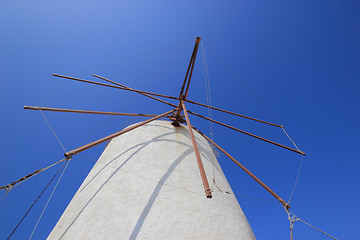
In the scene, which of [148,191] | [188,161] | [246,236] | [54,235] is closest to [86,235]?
[54,235]

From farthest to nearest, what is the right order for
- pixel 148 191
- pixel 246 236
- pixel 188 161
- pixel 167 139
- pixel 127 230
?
pixel 167 139 → pixel 188 161 → pixel 148 191 → pixel 246 236 → pixel 127 230

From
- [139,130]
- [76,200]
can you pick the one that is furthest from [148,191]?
[139,130]

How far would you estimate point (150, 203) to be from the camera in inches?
144

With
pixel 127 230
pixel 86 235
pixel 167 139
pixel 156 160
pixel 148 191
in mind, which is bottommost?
pixel 86 235

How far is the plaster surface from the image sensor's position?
3.28 meters

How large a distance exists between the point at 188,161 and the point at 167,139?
4.33 feet

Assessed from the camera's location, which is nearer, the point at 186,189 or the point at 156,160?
the point at 186,189

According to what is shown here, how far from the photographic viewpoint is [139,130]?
648 cm

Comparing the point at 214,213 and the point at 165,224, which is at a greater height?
the point at 214,213

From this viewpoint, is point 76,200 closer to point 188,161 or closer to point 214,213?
point 188,161

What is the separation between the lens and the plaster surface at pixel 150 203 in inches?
129

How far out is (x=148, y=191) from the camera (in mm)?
3945

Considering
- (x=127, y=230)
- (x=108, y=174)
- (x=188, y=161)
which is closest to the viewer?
(x=127, y=230)

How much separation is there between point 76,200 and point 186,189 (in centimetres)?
308
